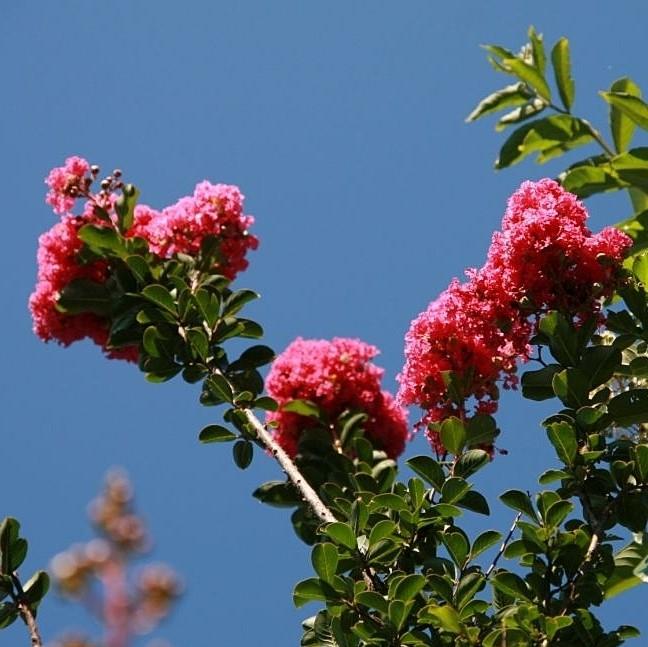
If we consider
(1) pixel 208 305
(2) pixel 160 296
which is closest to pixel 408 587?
(1) pixel 208 305

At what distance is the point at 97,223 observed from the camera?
13.2 ft

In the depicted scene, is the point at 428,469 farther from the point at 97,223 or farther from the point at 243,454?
the point at 97,223

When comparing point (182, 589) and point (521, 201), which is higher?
point (521, 201)

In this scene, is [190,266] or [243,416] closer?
[243,416]

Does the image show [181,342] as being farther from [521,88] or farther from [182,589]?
[182,589]

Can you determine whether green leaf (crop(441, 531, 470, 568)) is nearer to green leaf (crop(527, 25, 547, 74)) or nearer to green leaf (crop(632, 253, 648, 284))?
green leaf (crop(632, 253, 648, 284))

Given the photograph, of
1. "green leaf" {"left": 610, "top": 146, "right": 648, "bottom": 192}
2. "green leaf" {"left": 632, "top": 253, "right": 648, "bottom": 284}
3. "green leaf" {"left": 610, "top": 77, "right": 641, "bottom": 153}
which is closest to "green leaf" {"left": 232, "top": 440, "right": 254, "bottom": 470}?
"green leaf" {"left": 632, "top": 253, "right": 648, "bottom": 284}

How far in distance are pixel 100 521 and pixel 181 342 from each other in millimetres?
2271

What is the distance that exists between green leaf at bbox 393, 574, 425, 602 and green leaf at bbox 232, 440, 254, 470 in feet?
3.44

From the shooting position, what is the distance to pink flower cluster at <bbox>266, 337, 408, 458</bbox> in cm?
→ 393

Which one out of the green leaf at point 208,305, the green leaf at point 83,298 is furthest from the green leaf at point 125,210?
the green leaf at point 208,305

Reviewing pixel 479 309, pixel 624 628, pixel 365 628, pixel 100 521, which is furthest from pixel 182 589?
pixel 479 309

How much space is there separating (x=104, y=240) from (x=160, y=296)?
514 mm

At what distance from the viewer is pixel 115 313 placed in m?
3.74
